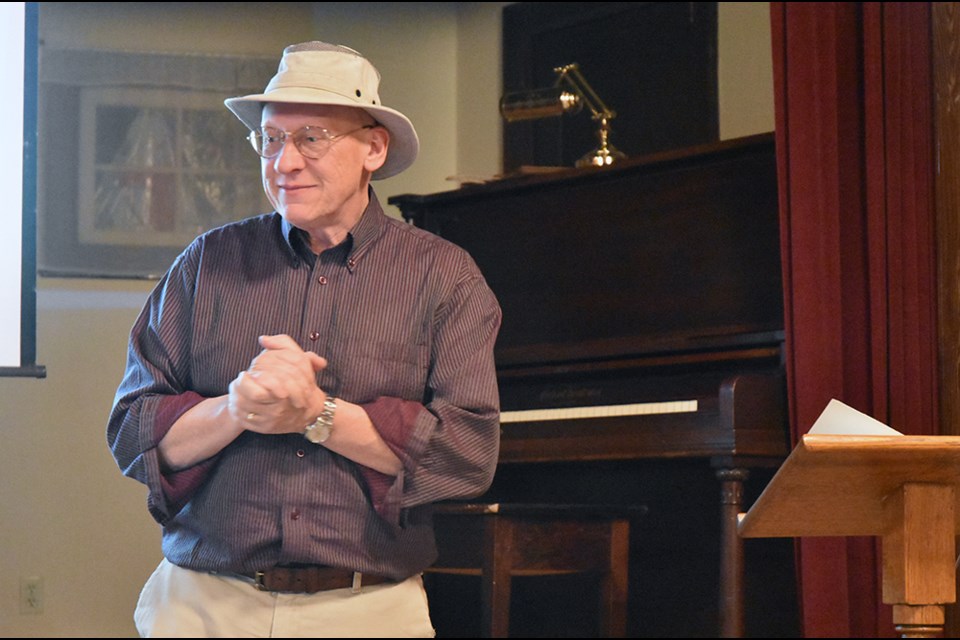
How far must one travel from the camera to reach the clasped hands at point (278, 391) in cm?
164

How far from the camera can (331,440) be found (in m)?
1.77

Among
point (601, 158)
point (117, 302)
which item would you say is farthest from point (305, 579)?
point (117, 302)

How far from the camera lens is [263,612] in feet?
5.94

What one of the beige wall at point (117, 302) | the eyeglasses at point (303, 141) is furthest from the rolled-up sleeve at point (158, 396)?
the beige wall at point (117, 302)

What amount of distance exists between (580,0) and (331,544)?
11.1ft

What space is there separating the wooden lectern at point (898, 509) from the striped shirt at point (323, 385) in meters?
0.46

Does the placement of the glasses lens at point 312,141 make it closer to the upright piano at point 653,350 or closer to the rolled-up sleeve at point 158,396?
the rolled-up sleeve at point 158,396

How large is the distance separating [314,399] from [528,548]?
1467mm

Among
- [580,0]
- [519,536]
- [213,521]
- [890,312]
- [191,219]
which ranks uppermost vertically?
[580,0]

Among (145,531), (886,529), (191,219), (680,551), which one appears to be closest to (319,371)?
(886,529)

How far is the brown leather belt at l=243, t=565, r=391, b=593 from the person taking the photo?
5.93ft

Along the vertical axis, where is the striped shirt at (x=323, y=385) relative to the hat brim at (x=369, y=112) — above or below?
below

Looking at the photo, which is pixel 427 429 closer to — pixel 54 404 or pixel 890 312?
pixel 890 312

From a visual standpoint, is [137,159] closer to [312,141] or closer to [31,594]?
[31,594]
